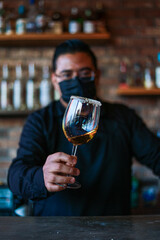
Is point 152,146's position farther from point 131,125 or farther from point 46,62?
point 46,62

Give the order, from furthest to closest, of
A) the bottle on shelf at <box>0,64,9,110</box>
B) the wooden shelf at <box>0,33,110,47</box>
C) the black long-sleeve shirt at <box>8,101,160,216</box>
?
A: the bottle on shelf at <box>0,64,9,110</box> < the wooden shelf at <box>0,33,110,47</box> < the black long-sleeve shirt at <box>8,101,160,216</box>

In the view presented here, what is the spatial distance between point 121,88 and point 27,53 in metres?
0.91

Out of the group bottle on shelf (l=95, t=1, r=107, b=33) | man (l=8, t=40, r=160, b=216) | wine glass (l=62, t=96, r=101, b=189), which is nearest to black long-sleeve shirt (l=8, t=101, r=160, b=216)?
man (l=8, t=40, r=160, b=216)

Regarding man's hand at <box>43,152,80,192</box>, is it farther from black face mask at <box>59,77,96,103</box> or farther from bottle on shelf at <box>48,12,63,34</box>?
bottle on shelf at <box>48,12,63,34</box>

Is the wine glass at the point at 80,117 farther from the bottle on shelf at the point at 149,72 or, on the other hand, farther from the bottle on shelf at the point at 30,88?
the bottle on shelf at the point at 149,72

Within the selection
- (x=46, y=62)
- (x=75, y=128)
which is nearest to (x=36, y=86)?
(x=46, y=62)

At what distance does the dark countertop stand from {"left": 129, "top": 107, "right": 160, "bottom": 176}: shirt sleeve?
452mm

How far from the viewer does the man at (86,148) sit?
1107mm

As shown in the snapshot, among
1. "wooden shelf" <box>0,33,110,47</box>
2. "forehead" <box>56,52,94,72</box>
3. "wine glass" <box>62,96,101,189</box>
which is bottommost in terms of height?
"wine glass" <box>62,96,101,189</box>

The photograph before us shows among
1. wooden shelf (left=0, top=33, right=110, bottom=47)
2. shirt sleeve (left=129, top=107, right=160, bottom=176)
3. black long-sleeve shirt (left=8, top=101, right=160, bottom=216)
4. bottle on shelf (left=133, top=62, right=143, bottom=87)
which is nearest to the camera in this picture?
black long-sleeve shirt (left=8, top=101, right=160, bottom=216)

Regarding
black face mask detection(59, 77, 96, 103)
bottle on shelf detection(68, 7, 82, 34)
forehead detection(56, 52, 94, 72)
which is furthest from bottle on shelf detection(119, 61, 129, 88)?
black face mask detection(59, 77, 96, 103)

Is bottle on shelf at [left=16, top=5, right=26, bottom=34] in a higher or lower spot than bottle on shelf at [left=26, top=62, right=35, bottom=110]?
higher

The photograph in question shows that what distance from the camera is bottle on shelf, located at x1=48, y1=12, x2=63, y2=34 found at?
95.2 inches

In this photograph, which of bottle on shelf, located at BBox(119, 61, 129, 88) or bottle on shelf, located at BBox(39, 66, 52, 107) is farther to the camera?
bottle on shelf, located at BBox(119, 61, 129, 88)
